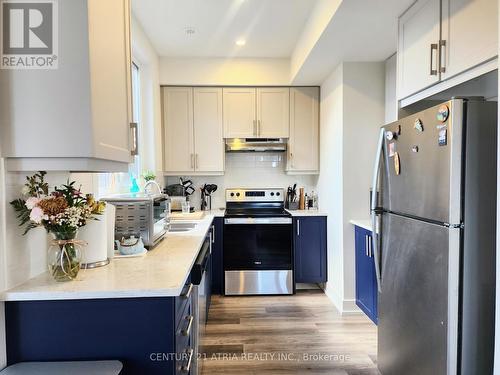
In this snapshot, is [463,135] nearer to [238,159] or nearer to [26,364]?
[26,364]

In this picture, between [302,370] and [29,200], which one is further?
[302,370]

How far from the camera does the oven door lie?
3451 mm

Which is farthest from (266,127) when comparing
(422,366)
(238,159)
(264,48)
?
(422,366)

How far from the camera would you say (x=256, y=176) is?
13.3 feet

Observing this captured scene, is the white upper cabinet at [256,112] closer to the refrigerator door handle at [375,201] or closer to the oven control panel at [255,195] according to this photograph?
the oven control panel at [255,195]

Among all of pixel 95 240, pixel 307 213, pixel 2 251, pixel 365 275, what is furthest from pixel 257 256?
pixel 2 251

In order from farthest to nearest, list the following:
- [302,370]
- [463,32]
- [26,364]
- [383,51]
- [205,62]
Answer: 1. [205,62]
2. [383,51]
3. [302,370]
4. [463,32]
5. [26,364]

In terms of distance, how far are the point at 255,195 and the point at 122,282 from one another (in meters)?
2.79

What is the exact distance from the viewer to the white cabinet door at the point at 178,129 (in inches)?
146

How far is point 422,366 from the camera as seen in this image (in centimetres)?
157

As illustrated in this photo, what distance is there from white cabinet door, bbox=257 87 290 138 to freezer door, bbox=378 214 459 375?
2089 millimetres

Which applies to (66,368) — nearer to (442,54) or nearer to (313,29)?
(442,54)

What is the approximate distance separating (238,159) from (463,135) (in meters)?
2.91

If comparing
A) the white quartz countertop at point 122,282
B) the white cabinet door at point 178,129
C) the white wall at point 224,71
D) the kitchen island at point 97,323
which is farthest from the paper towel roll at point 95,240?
the white wall at point 224,71
